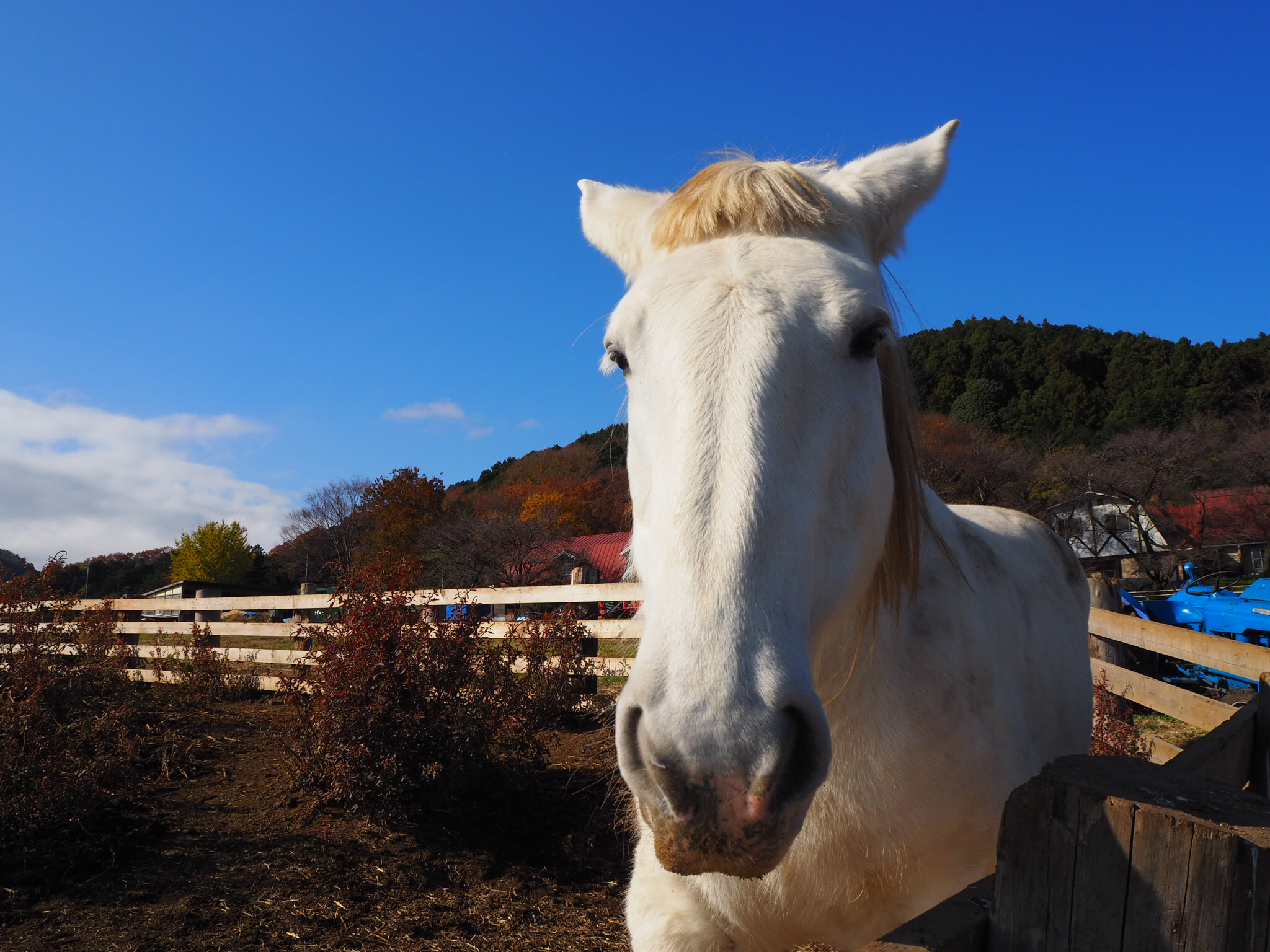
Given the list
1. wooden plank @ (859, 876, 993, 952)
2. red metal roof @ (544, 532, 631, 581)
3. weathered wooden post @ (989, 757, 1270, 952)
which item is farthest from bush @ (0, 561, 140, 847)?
red metal roof @ (544, 532, 631, 581)

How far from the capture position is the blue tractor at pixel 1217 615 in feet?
27.2

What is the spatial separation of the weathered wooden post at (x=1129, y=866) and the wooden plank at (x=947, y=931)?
24 millimetres

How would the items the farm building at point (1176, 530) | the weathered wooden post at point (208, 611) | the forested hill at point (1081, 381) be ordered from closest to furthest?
1. the weathered wooden post at point (208, 611)
2. the farm building at point (1176, 530)
3. the forested hill at point (1081, 381)

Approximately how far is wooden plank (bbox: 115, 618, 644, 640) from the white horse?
2.09 m

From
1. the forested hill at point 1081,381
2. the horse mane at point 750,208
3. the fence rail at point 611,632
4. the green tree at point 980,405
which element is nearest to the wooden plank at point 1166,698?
the fence rail at point 611,632

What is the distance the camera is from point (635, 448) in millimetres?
1664

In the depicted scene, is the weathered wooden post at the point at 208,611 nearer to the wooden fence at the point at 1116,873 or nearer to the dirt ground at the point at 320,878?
the dirt ground at the point at 320,878

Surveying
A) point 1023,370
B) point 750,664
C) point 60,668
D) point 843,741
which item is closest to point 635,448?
point 750,664

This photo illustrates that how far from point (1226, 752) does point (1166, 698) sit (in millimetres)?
3695

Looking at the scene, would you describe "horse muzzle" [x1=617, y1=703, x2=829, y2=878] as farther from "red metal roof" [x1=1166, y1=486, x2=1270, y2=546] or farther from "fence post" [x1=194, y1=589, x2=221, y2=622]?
"red metal roof" [x1=1166, y1=486, x2=1270, y2=546]

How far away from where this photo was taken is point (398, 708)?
4480mm

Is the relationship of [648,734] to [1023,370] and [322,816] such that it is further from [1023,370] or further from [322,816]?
[1023,370]

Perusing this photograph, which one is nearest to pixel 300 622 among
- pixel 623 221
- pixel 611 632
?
pixel 611 632

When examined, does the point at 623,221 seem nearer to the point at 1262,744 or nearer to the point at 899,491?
the point at 899,491
